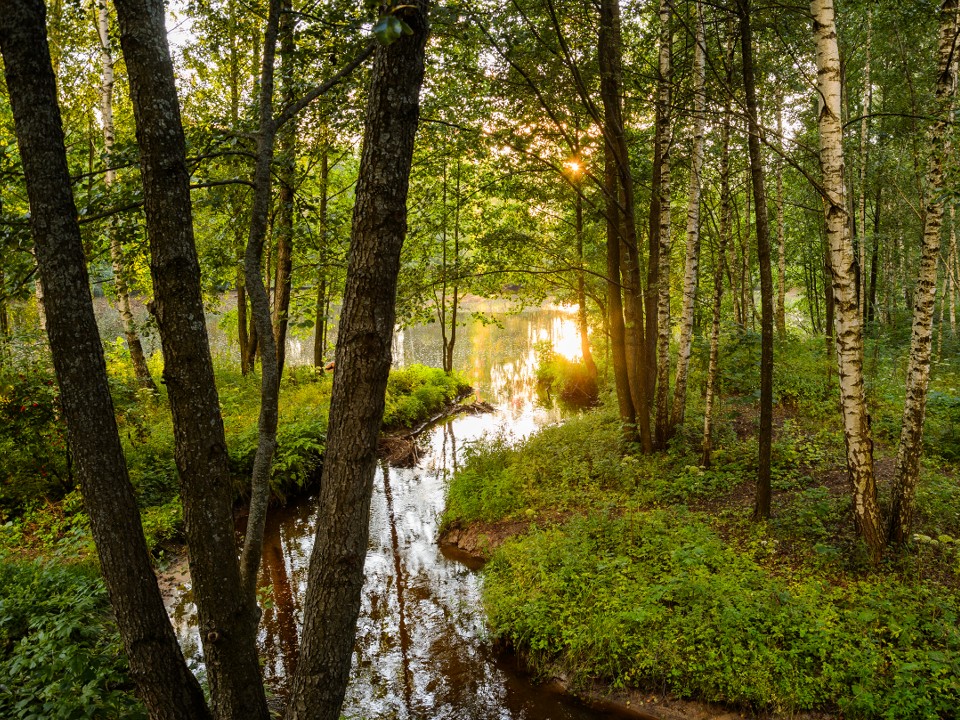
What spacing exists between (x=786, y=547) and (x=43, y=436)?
1094 centimetres

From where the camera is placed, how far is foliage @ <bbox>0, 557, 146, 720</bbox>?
379cm

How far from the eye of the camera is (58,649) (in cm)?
458

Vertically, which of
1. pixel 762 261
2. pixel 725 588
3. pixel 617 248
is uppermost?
pixel 617 248

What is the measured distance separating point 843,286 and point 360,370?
5294mm

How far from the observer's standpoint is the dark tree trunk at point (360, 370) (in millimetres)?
2650

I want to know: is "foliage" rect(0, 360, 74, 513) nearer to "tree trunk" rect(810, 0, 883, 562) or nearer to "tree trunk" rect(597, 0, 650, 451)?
"tree trunk" rect(597, 0, 650, 451)

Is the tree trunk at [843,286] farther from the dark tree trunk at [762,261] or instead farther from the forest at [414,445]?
the dark tree trunk at [762,261]

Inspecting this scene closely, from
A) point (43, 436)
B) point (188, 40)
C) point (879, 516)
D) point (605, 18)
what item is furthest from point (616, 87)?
point (43, 436)

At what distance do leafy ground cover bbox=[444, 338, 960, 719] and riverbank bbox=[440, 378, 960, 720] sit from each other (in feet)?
0.06

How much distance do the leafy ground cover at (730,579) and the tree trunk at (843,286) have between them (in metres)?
0.57

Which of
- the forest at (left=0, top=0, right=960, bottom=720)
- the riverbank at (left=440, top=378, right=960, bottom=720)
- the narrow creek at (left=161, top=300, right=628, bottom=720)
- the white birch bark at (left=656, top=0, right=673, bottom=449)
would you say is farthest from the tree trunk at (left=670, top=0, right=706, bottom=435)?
the narrow creek at (left=161, top=300, right=628, bottom=720)

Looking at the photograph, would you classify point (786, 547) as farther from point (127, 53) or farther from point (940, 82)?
point (127, 53)

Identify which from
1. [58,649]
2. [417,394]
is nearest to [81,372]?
[58,649]

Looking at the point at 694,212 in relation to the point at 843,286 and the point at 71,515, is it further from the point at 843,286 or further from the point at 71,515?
the point at 71,515
